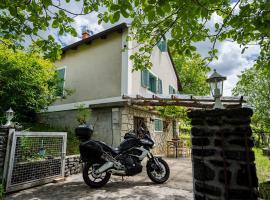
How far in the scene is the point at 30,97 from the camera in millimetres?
8273

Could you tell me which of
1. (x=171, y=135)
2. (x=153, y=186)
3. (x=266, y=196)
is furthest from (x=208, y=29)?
(x=171, y=135)

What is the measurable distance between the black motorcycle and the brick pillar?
3370 mm

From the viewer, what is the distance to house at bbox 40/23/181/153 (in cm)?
855

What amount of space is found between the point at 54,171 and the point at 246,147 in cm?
489

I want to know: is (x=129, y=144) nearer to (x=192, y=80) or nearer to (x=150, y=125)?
(x=150, y=125)

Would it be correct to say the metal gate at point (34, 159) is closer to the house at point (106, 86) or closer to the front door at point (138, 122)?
the house at point (106, 86)

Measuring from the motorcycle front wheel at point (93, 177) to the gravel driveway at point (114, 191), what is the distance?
5.1 inches

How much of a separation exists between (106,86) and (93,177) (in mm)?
4911

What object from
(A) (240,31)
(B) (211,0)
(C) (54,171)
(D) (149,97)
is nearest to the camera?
(B) (211,0)

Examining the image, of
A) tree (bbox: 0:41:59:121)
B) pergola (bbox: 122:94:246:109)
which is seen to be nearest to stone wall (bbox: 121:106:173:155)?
pergola (bbox: 122:94:246:109)

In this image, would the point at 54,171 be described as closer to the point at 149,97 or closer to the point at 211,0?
the point at 149,97

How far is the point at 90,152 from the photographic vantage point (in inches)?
191

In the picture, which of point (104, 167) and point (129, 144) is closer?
point (104, 167)

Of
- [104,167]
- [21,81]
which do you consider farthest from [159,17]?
[21,81]
